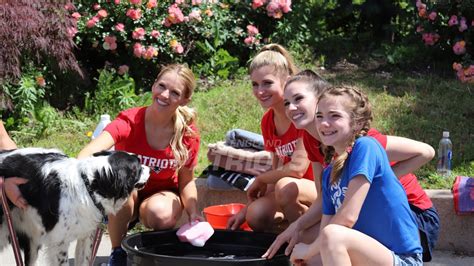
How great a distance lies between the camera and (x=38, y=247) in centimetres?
458

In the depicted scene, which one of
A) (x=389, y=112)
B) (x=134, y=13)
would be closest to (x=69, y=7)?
(x=134, y=13)

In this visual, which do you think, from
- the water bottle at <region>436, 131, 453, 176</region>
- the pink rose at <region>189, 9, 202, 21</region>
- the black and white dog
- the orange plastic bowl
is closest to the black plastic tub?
the black and white dog

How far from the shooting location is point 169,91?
466 centimetres

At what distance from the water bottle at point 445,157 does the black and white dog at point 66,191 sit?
239 cm

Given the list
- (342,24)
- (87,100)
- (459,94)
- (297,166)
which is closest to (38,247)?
(297,166)

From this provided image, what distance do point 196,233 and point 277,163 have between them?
79cm

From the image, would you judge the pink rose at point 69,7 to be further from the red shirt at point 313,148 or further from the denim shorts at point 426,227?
the denim shorts at point 426,227

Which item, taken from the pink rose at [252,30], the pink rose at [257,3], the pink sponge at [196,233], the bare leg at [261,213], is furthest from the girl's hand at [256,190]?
the pink rose at [257,3]

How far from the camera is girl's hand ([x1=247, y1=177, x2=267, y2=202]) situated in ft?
15.8

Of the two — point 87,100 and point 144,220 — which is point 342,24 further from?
point 144,220

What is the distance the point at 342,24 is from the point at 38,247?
5486mm

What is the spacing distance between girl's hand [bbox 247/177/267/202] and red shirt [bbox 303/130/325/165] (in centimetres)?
56

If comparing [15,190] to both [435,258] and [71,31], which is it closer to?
[435,258]

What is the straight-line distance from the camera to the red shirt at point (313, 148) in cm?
425
